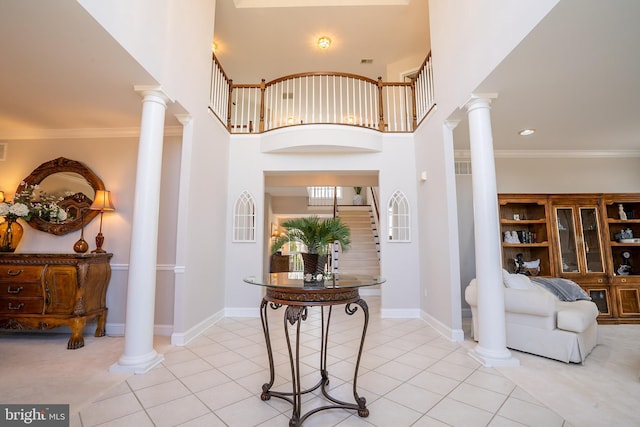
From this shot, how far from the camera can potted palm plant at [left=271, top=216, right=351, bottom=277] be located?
2.09 meters

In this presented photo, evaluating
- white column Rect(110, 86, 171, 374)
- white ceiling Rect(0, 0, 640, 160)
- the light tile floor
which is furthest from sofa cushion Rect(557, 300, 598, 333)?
white column Rect(110, 86, 171, 374)

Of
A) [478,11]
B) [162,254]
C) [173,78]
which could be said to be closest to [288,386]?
[162,254]

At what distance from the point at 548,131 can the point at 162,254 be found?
5.69 m

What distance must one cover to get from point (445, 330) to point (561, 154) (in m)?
3.89

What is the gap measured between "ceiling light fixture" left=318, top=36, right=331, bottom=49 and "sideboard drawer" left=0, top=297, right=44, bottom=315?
238 inches

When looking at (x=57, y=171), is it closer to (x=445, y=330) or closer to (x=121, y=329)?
(x=121, y=329)

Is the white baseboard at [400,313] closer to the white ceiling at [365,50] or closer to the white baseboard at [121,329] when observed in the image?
the white ceiling at [365,50]

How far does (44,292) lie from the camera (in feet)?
10.9

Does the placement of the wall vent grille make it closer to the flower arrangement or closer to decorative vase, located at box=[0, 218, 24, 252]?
the flower arrangement

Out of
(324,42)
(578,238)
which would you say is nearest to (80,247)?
(324,42)

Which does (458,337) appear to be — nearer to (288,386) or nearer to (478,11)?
(288,386)

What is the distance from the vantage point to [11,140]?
13.7ft

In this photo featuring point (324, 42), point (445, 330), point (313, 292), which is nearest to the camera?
point (313, 292)

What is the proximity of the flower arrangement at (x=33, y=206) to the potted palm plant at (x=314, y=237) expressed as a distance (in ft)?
12.1
